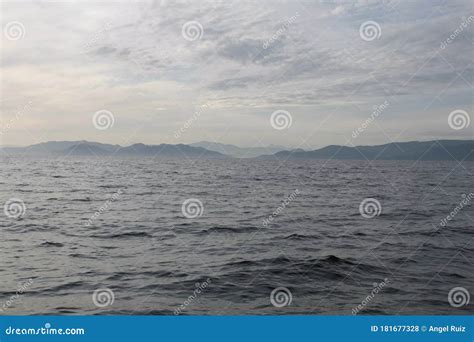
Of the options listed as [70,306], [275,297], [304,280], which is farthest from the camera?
[304,280]

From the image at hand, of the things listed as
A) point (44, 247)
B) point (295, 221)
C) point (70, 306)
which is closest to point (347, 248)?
point (295, 221)

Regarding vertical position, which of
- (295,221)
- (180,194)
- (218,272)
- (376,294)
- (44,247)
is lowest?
(376,294)

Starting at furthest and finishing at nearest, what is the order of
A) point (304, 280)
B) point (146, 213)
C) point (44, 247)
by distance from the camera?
point (146, 213) < point (44, 247) < point (304, 280)

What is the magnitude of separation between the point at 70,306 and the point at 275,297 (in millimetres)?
5484

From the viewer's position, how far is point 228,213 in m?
24.4

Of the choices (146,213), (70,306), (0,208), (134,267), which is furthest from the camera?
(0,208)

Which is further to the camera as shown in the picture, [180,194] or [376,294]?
[180,194]

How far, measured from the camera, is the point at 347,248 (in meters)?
16.4

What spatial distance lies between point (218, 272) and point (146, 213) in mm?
12407

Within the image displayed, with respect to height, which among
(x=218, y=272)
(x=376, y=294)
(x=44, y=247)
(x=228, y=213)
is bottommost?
(x=376, y=294)

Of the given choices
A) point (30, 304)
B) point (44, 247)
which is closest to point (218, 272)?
point (30, 304)

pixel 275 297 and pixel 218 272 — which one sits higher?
pixel 218 272

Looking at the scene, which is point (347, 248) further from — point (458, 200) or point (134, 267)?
point (458, 200)

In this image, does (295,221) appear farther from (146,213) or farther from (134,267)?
(134,267)
